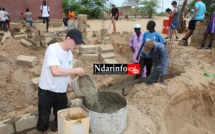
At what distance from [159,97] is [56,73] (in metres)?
2.29

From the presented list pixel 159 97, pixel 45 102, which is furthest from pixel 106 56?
pixel 45 102

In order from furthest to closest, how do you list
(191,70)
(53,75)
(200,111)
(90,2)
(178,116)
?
1. (90,2)
2. (191,70)
3. (200,111)
4. (178,116)
5. (53,75)

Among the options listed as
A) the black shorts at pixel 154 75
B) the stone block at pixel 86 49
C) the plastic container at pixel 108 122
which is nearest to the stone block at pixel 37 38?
the stone block at pixel 86 49

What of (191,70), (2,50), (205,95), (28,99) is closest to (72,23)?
(2,50)

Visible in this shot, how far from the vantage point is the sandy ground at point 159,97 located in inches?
120

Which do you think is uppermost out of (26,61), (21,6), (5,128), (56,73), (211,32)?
(21,6)

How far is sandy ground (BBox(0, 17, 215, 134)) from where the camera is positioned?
304cm

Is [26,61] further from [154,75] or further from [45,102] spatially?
[154,75]

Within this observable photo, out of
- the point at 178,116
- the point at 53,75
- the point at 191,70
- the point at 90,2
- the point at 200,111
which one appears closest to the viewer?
the point at 53,75

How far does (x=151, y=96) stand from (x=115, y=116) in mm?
1398

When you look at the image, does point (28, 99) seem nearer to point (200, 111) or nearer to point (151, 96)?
point (151, 96)

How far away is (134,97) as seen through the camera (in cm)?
348

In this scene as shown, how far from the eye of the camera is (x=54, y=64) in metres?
2.14

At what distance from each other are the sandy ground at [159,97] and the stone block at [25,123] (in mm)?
611
